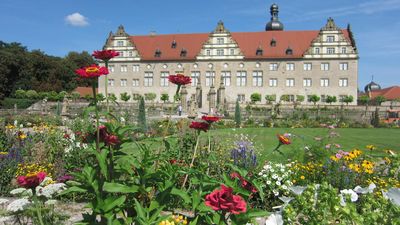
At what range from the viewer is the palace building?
42.0 m

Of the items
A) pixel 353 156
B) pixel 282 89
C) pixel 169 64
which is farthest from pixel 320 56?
pixel 353 156

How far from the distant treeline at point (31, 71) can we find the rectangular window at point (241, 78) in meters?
21.8

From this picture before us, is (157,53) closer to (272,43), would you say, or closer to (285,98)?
(272,43)

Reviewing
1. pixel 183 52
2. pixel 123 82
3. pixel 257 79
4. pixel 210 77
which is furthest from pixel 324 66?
pixel 123 82

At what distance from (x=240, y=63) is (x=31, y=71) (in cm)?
3074

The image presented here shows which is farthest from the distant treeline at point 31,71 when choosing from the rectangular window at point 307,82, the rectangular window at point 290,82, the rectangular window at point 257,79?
the rectangular window at point 307,82

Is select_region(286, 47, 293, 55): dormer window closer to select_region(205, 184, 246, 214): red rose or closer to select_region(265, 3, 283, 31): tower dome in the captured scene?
select_region(265, 3, 283, 31): tower dome

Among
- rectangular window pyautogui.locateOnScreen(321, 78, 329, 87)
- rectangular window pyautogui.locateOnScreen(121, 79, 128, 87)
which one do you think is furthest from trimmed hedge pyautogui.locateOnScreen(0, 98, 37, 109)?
rectangular window pyautogui.locateOnScreen(321, 78, 329, 87)

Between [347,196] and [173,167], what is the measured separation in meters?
1.17

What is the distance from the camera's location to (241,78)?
1759 inches

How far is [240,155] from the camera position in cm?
569

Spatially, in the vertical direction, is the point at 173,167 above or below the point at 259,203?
above

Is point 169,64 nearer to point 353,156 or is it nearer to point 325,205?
point 353,156

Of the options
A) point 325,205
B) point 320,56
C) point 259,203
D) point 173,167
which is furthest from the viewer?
point 320,56
